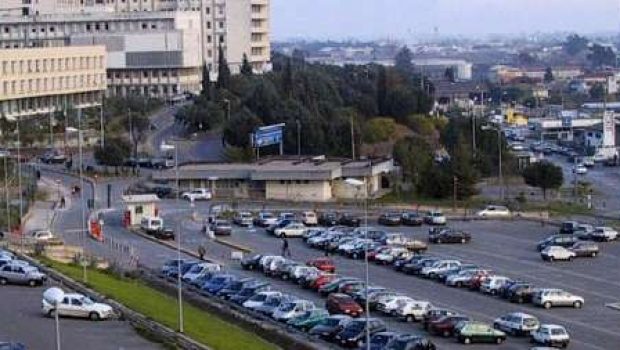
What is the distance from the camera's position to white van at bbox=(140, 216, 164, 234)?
29141mm

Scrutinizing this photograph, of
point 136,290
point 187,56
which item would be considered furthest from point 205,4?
point 136,290

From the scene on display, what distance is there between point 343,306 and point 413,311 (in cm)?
95

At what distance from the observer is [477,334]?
17.4m

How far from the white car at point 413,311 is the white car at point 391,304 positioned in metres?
0.09

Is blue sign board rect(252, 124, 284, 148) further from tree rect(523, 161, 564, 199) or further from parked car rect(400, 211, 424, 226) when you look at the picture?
parked car rect(400, 211, 424, 226)

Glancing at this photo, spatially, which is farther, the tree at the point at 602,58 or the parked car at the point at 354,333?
the tree at the point at 602,58

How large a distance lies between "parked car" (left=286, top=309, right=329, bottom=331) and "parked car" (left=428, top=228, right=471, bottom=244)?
9625 millimetres

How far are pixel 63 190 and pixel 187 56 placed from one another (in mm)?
25092

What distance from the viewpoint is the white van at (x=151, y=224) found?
29.1m

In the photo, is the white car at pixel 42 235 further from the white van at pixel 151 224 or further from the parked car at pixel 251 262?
the parked car at pixel 251 262

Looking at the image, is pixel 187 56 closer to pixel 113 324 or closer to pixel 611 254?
pixel 611 254

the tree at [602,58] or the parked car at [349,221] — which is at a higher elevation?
the tree at [602,58]

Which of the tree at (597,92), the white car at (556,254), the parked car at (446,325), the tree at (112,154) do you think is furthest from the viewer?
the tree at (597,92)

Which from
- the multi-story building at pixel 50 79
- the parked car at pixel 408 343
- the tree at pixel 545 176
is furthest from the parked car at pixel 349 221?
the multi-story building at pixel 50 79
